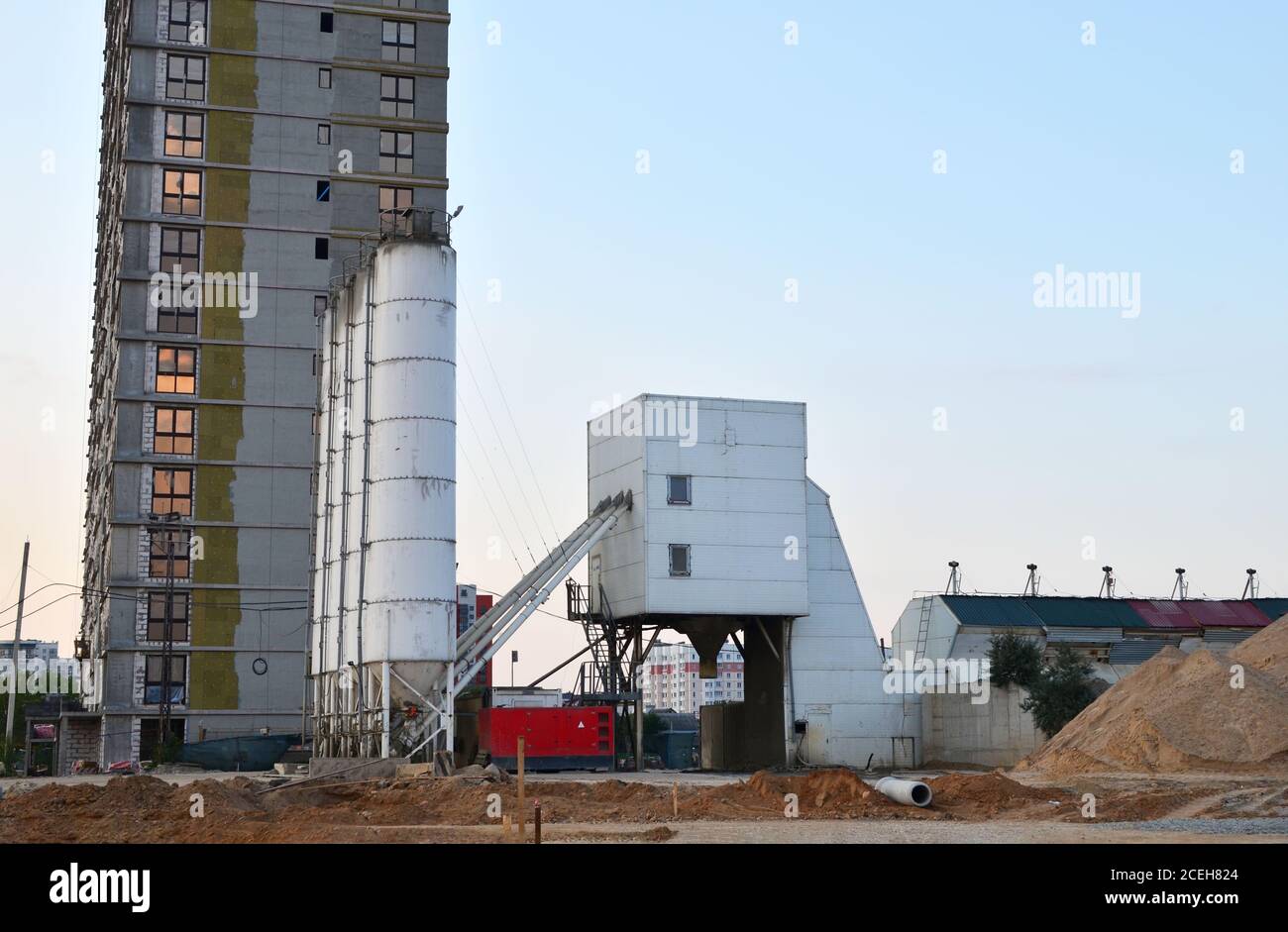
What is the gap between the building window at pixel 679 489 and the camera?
62031mm

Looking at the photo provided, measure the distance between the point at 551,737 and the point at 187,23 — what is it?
48.4 m

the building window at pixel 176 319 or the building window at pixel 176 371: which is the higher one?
the building window at pixel 176 319

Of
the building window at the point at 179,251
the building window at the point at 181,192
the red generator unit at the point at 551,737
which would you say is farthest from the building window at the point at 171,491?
the red generator unit at the point at 551,737

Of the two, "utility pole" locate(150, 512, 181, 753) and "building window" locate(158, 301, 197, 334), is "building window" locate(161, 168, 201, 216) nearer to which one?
"building window" locate(158, 301, 197, 334)

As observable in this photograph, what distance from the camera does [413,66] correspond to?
289ft

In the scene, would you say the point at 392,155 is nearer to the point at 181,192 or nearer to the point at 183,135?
the point at 183,135

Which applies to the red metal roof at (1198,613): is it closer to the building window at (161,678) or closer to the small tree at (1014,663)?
the small tree at (1014,663)

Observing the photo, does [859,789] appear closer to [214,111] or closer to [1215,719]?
[1215,719]

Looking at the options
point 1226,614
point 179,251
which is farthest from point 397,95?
point 1226,614

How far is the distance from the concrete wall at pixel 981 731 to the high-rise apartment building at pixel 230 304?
108 ft

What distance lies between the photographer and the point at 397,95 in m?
87.8

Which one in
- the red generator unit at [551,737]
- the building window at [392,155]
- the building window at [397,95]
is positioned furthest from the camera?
the building window at [397,95]
